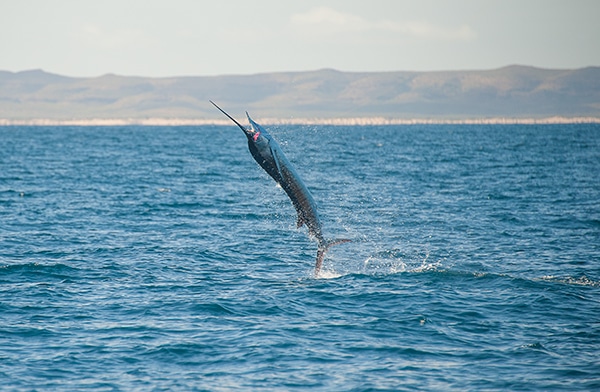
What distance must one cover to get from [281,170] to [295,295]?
476cm

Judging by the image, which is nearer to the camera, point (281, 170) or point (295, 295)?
point (281, 170)

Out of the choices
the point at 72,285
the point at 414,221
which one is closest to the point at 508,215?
the point at 414,221

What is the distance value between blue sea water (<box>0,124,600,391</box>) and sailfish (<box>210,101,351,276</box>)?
245 cm

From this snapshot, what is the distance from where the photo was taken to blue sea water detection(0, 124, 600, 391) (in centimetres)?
1661

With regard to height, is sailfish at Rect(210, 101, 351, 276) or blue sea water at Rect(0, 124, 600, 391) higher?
sailfish at Rect(210, 101, 351, 276)

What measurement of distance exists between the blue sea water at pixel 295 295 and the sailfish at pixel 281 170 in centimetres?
245

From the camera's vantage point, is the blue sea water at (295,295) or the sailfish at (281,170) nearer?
the blue sea water at (295,295)

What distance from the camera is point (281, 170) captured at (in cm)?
1964

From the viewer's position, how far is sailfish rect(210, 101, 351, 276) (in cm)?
1870

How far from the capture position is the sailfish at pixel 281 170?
736 inches

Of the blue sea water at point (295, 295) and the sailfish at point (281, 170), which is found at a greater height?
the sailfish at point (281, 170)

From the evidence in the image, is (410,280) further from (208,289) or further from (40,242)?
(40,242)

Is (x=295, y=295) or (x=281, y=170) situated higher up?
(x=281, y=170)

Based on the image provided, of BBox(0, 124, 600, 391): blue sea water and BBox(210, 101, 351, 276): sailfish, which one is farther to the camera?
BBox(210, 101, 351, 276): sailfish
